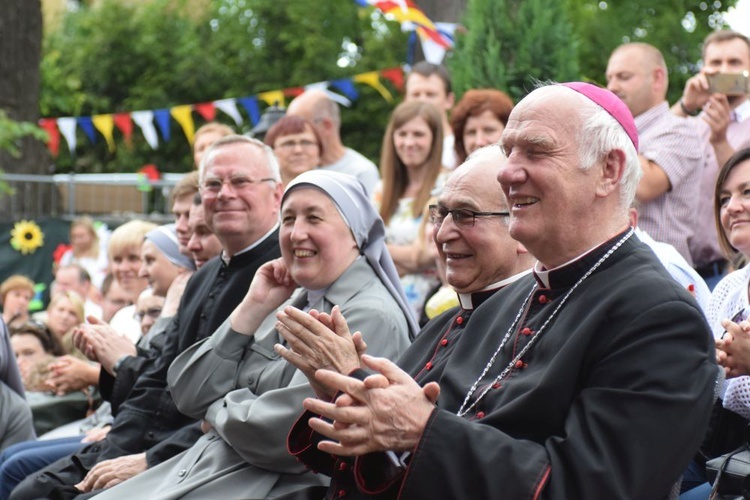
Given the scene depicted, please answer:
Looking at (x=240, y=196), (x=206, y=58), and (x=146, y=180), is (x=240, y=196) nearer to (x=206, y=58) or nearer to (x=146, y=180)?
(x=146, y=180)

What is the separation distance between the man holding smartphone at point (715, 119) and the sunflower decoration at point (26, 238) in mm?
8895

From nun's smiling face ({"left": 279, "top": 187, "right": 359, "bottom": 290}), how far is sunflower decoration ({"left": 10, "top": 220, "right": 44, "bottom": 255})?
30.8 ft

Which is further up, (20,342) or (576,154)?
(576,154)

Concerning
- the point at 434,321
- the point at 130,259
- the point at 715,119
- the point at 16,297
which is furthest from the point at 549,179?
the point at 16,297

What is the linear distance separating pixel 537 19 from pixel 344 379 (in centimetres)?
493

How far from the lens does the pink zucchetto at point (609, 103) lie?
3221mm

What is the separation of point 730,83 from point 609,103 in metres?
3.40

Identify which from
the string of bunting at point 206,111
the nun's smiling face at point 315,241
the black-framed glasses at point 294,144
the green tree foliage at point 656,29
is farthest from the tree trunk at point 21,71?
the green tree foliage at point 656,29

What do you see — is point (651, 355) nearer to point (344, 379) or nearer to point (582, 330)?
point (582, 330)

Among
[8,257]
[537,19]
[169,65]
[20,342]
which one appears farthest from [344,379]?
[169,65]

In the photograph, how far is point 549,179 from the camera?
10.3ft

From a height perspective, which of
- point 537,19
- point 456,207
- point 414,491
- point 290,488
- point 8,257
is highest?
point 537,19

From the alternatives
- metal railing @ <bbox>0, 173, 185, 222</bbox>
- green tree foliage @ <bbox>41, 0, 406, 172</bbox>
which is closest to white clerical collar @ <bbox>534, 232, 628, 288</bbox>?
metal railing @ <bbox>0, 173, 185, 222</bbox>

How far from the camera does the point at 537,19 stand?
24.3ft
